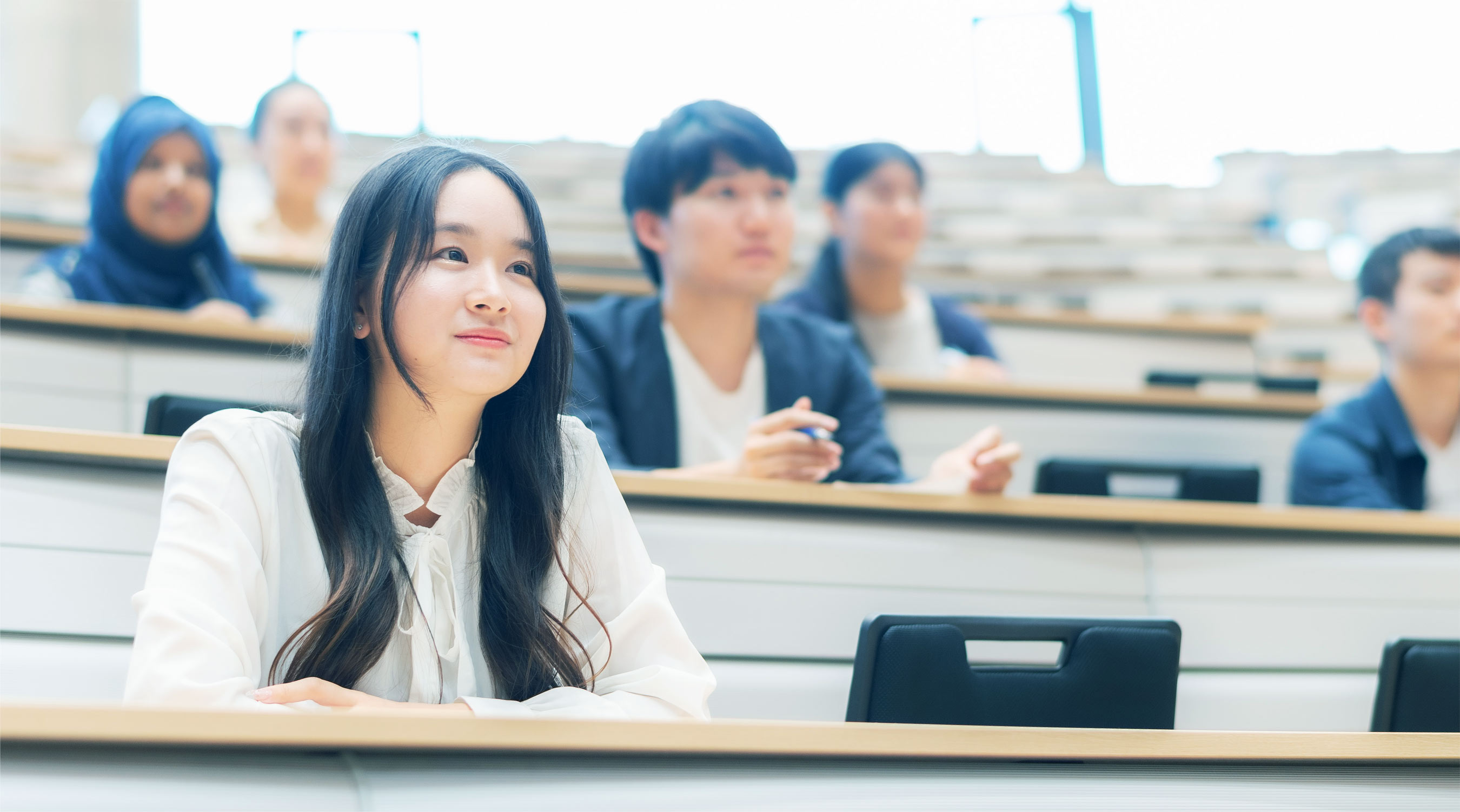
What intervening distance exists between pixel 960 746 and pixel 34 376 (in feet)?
3.03

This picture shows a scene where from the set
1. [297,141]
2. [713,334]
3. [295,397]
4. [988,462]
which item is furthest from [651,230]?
[297,141]

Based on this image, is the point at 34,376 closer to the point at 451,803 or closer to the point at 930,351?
the point at 451,803

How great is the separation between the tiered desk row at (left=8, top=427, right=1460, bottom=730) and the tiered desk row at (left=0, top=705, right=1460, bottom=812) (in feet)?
1.15

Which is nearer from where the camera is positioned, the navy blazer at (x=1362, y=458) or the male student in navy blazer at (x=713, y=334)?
the male student in navy blazer at (x=713, y=334)

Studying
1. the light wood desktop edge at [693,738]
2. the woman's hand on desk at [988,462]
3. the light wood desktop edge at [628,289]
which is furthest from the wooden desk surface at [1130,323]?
the light wood desktop edge at [693,738]

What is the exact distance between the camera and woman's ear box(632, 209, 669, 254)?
112 cm

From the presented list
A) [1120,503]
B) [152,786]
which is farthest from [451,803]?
[1120,503]

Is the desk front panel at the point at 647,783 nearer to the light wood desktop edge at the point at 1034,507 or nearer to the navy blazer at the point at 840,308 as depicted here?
the light wood desktop edge at the point at 1034,507

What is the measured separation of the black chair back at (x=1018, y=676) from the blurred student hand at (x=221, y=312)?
800mm

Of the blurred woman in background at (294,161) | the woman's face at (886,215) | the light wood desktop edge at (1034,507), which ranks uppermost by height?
the blurred woman in background at (294,161)

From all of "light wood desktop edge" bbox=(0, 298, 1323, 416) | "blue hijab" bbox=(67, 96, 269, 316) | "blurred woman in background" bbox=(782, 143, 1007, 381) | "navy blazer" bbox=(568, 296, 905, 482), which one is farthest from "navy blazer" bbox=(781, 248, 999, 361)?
"blue hijab" bbox=(67, 96, 269, 316)

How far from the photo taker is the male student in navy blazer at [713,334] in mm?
1032

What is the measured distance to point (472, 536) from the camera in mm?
604

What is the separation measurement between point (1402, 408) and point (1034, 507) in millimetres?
630
